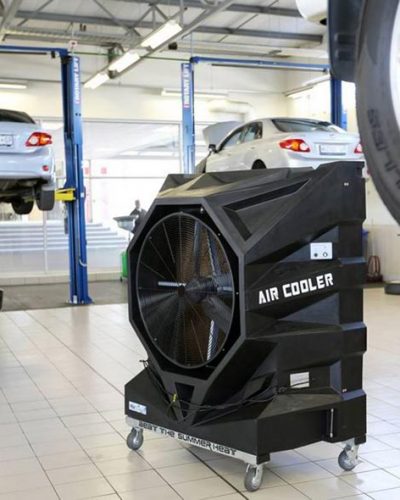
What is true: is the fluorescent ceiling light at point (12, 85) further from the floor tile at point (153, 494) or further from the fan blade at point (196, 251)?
the floor tile at point (153, 494)

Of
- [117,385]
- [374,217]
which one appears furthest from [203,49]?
[117,385]

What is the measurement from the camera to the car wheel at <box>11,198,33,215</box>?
25.8 feet

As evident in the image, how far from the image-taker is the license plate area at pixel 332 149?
336 inches

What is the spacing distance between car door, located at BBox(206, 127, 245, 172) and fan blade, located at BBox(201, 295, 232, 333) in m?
6.65

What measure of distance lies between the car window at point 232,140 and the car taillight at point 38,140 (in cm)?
367

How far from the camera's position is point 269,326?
313 cm

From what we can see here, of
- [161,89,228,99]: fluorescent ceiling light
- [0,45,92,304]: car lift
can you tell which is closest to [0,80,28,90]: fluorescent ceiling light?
[161,89,228,99]: fluorescent ceiling light

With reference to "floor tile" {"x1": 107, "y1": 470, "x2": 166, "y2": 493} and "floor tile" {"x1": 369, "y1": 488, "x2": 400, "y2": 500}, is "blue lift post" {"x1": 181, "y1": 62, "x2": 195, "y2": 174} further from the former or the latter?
"floor tile" {"x1": 369, "y1": 488, "x2": 400, "y2": 500}

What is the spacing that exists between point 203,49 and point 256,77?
3432 mm

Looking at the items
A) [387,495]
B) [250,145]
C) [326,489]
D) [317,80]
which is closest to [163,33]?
[250,145]

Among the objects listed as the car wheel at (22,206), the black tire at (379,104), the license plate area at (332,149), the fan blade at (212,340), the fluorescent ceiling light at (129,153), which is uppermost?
the fluorescent ceiling light at (129,153)

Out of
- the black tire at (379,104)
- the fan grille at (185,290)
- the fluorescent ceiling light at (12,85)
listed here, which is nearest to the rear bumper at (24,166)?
the fan grille at (185,290)

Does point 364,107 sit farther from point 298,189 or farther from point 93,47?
point 93,47

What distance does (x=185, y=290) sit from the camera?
131 inches
